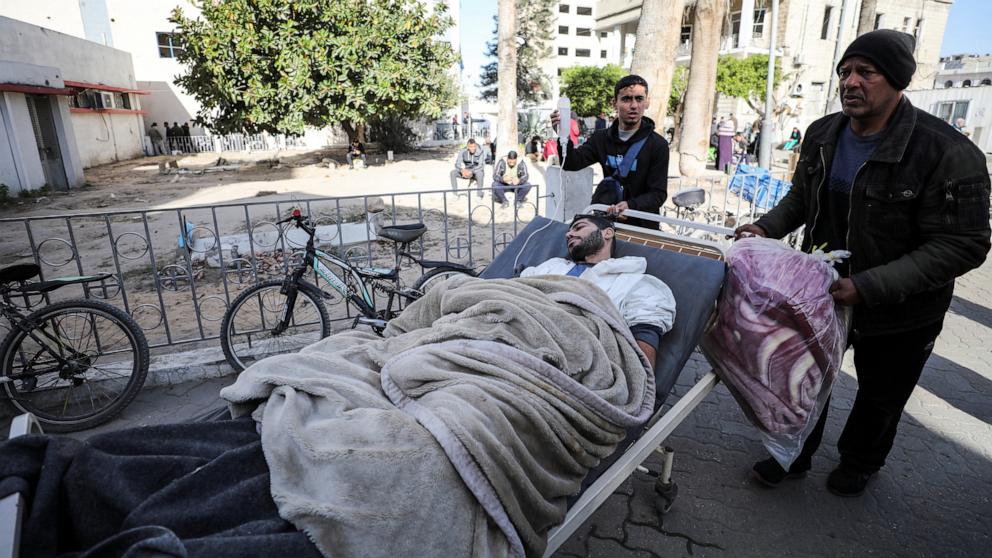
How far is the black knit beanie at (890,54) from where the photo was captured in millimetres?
2137

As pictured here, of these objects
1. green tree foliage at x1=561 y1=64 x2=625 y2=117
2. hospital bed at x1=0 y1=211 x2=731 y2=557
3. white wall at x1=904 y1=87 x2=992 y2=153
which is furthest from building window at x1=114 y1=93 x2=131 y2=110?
white wall at x1=904 y1=87 x2=992 y2=153

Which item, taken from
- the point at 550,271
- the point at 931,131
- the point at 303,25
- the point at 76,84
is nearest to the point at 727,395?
the point at 550,271

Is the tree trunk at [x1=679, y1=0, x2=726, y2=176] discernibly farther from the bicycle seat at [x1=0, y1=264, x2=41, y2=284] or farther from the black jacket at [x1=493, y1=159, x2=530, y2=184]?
the bicycle seat at [x1=0, y1=264, x2=41, y2=284]

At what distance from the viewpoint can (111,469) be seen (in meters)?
1.46

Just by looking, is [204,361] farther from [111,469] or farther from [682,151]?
[682,151]

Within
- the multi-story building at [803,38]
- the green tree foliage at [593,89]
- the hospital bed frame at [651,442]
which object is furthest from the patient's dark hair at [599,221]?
the green tree foliage at [593,89]

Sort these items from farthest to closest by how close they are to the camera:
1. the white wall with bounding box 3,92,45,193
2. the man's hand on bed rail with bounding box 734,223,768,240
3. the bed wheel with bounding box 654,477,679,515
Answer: the white wall with bounding box 3,92,45,193
the man's hand on bed rail with bounding box 734,223,768,240
the bed wheel with bounding box 654,477,679,515

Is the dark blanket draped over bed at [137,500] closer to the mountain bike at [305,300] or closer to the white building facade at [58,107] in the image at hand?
the mountain bike at [305,300]

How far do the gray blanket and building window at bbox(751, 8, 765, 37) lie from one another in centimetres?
3637

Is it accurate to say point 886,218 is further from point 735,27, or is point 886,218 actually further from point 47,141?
point 735,27

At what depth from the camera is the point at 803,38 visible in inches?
1277

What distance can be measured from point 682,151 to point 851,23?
101 ft

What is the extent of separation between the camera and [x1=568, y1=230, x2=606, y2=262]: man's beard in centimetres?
289

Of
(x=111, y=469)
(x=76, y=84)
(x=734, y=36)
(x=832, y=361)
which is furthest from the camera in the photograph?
(x=734, y=36)
